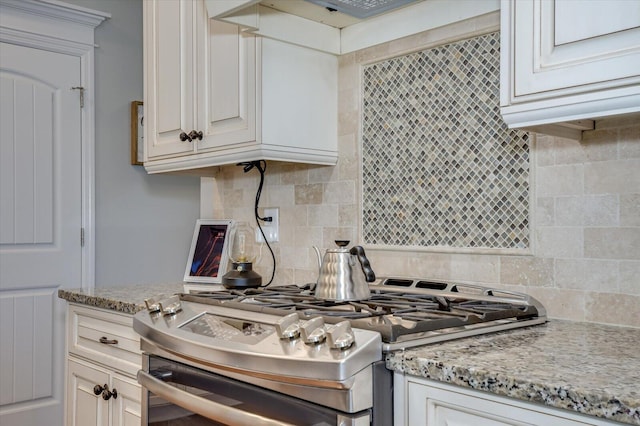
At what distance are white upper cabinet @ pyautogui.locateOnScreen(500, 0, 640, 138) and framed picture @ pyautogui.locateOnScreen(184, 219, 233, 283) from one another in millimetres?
1402

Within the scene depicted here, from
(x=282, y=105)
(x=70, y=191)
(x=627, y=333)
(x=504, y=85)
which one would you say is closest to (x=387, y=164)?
(x=282, y=105)

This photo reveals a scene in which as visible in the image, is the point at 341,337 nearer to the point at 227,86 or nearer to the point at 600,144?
the point at 600,144

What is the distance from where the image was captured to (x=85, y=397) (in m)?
2.05

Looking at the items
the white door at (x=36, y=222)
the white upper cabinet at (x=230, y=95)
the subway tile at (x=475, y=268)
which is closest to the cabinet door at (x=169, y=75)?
the white upper cabinet at (x=230, y=95)

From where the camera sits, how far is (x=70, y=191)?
3.30 m

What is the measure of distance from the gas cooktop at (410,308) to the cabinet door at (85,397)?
0.54 metres

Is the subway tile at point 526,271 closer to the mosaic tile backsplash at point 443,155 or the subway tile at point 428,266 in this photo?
the mosaic tile backsplash at point 443,155

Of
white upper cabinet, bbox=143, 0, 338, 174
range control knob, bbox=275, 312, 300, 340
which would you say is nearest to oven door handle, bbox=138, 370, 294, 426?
range control knob, bbox=275, 312, 300, 340

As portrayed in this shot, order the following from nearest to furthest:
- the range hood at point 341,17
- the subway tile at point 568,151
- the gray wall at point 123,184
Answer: the subway tile at point 568,151, the range hood at point 341,17, the gray wall at point 123,184

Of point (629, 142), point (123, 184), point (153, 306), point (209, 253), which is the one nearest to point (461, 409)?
point (629, 142)

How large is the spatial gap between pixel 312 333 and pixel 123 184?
271 cm

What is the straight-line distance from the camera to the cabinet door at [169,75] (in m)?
2.15

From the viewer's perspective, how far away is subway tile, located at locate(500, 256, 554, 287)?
1.50 metres

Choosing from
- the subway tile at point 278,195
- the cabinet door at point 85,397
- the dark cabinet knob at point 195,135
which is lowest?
the cabinet door at point 85,397
